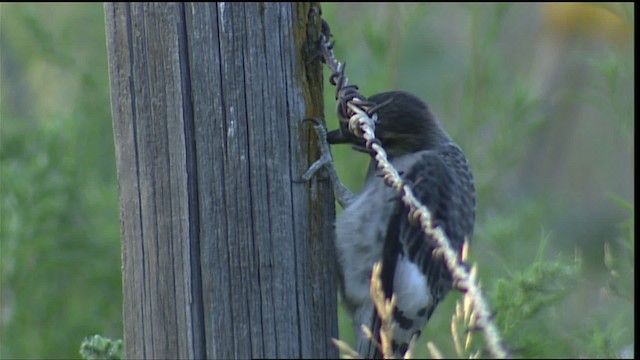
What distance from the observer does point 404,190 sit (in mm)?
3088

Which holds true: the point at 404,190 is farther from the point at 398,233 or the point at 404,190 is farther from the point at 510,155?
the point at 510,155

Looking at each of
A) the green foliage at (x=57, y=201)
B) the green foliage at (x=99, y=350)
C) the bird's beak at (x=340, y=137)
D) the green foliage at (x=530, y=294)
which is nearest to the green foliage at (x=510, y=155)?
the green foliage at (x=530, y=294)

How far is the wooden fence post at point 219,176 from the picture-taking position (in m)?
2.99

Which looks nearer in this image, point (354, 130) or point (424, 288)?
point (354, 130)

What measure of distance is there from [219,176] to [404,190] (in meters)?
0.51

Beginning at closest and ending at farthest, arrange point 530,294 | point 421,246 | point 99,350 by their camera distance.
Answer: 1. point 99,350
2. point 421,246
3. point 530,294

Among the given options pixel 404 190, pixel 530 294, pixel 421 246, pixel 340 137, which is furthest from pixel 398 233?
pixel 404 190

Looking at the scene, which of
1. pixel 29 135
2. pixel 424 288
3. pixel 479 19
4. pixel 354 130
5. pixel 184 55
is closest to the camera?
pixel 184 55

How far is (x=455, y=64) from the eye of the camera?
7934mm

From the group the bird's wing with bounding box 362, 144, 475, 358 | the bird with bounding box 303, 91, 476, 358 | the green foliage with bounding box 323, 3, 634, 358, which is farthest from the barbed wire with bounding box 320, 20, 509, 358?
the green foliage with bounding box 323, 3, 634, 358

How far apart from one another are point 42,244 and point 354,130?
8.78ft

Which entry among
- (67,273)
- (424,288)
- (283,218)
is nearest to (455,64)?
(67,273)

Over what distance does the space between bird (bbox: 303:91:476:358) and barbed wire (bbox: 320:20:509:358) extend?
7.9 inches

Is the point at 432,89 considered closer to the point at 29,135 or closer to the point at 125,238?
the point at 29,135
